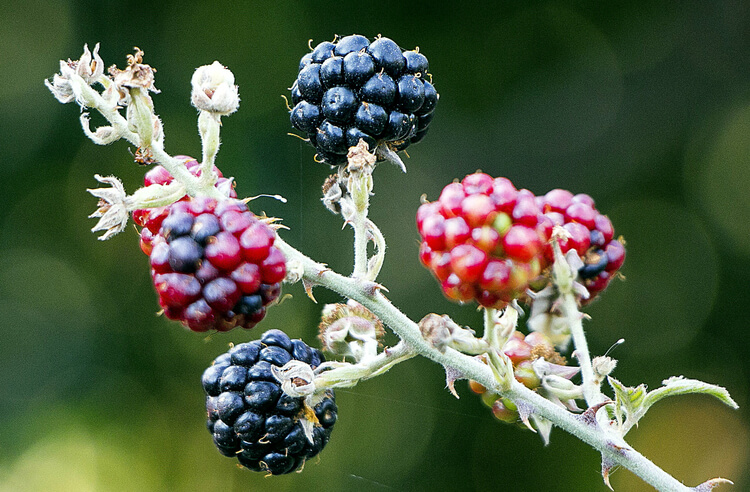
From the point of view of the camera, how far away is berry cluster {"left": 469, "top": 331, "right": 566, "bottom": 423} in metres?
2.45

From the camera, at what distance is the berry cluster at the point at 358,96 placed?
8.59 ft

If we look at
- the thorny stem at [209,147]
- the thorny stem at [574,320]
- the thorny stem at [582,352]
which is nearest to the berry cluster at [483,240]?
the thorny stem at [574,320]

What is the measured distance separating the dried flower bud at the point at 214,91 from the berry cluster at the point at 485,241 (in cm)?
76

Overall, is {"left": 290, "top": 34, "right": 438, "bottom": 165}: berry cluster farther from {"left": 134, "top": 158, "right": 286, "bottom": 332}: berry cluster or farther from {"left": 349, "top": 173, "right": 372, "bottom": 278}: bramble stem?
{"left": 134, "top": 158, "right": 286, "bottom": 332}: berry cluster

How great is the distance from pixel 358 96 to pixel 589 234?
1018 mm

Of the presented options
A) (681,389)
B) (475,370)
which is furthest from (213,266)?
(681,389)

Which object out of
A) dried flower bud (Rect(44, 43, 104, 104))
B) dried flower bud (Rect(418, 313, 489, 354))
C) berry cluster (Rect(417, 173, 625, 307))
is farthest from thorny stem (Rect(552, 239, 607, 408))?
dried flower bud (Rect(44, 43, 104, 104))

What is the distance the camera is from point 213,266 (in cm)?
201

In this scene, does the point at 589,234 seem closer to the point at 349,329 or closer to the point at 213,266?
the point at 349,329

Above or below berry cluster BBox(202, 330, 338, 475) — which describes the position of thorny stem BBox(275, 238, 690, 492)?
above

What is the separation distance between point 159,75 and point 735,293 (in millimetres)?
5869

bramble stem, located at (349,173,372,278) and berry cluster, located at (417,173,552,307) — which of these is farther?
bramble stem, located at (349,173,372,278)

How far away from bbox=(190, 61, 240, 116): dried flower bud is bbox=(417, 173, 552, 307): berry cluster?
762 mm

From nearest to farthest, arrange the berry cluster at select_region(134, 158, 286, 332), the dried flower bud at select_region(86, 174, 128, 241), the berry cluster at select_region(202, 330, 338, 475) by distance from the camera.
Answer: the berry cluster at select_region(134, 158, 286, 332) < the dried flower bud at select_region(86, 174, 128, 241) < the berry cluster at select_region(202, 330, 338, 475)
